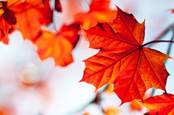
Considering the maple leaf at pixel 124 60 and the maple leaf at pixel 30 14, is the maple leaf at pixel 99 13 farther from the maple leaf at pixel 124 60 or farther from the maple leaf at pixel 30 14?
the maple leaf at pixel 124 60

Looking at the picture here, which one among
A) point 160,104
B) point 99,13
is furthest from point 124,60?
point 99,13

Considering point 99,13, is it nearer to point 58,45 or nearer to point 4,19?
point 58,45

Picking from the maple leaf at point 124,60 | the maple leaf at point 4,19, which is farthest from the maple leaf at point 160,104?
the maple leaf at point 4,19

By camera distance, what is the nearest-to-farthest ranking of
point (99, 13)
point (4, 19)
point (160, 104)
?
1. point (160, 104)
2. point (4, 19)
3. point (99, 13)

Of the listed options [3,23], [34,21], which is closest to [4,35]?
[3,23]

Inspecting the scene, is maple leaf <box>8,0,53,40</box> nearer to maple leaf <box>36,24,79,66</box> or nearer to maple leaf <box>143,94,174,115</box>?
maple leaf <box>36,24,79,66</box>
